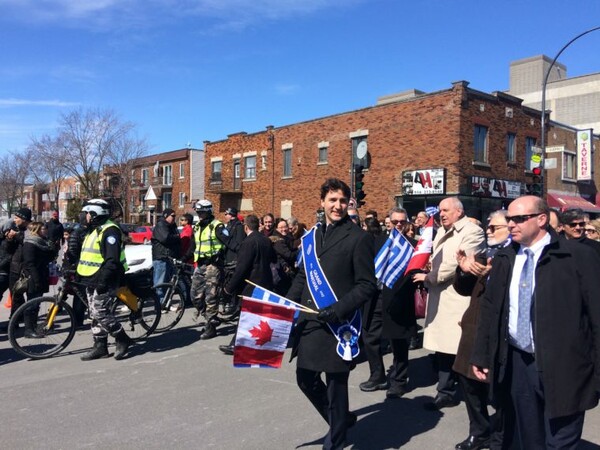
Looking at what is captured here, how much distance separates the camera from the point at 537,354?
294 cm

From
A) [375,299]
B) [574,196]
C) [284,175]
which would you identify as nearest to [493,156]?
[574,196]

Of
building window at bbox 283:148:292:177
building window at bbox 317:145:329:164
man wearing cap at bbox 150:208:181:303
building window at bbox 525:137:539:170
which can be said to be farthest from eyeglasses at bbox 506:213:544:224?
building window at bbox 283:148:292:177

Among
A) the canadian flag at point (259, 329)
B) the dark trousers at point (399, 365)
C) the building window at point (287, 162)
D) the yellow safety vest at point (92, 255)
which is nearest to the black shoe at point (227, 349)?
the yellow safety vest at point (92, 255)

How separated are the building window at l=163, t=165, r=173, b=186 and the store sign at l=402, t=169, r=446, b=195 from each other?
27.3m

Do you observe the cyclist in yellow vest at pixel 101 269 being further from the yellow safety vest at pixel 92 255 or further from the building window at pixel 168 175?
the building window at pixel 168 175

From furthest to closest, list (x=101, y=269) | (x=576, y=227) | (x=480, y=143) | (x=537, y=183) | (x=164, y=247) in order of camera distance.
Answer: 1. (x=480, y=143)
2. (x=537, y=183)
3. (x=164, y=247)
4. (x=101, y=269)
5. (x=576, y=227)

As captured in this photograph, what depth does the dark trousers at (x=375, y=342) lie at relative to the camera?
5562mm

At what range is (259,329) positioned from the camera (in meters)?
3.72

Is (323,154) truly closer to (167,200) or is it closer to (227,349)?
(167,200)

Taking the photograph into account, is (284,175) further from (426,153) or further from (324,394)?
(324,394)

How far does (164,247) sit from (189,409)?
5.60 meters

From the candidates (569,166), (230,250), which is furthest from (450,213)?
(569,166)

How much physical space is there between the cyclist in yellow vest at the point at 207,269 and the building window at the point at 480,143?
19798 millimetres

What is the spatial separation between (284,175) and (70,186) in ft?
161
